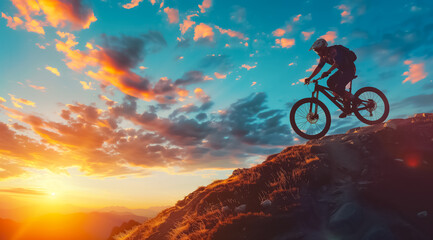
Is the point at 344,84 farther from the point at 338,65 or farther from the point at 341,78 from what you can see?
the point at 338,65

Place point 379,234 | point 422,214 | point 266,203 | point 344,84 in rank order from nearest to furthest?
point 379,234 → point 422,214 → point 266,203 → point 344,84

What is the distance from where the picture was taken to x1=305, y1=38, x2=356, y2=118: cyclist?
11266mm

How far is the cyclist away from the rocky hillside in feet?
9.76

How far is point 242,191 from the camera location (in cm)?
1275

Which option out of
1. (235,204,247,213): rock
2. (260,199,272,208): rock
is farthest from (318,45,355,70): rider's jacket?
(235,204,247,213): rock

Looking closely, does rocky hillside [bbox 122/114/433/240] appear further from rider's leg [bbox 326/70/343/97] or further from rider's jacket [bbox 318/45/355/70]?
rider's jacket [bbox 318/45/355/70]

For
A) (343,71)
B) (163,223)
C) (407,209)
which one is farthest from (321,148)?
(163,223)

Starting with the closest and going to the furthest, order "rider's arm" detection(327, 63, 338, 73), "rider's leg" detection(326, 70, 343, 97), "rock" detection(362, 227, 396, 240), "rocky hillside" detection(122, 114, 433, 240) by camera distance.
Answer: "rock" detection(362, 227, 396, 240), "rocky hillside" detection(122, 114, 433, 240), "rider's arm" detection(327, 63, 338, 73), "rider's leg" detection(326, 70, 343, 97)

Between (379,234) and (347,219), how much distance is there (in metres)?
0.94

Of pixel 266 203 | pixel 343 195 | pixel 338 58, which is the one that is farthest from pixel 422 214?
pixel 338 58

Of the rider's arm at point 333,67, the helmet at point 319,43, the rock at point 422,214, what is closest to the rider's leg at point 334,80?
the rider's arm at point 333,67

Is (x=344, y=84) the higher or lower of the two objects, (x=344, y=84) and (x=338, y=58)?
the lower

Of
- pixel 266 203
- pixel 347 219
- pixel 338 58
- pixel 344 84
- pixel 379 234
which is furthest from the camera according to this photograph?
pixel 344 84

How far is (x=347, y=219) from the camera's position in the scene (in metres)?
7.79
